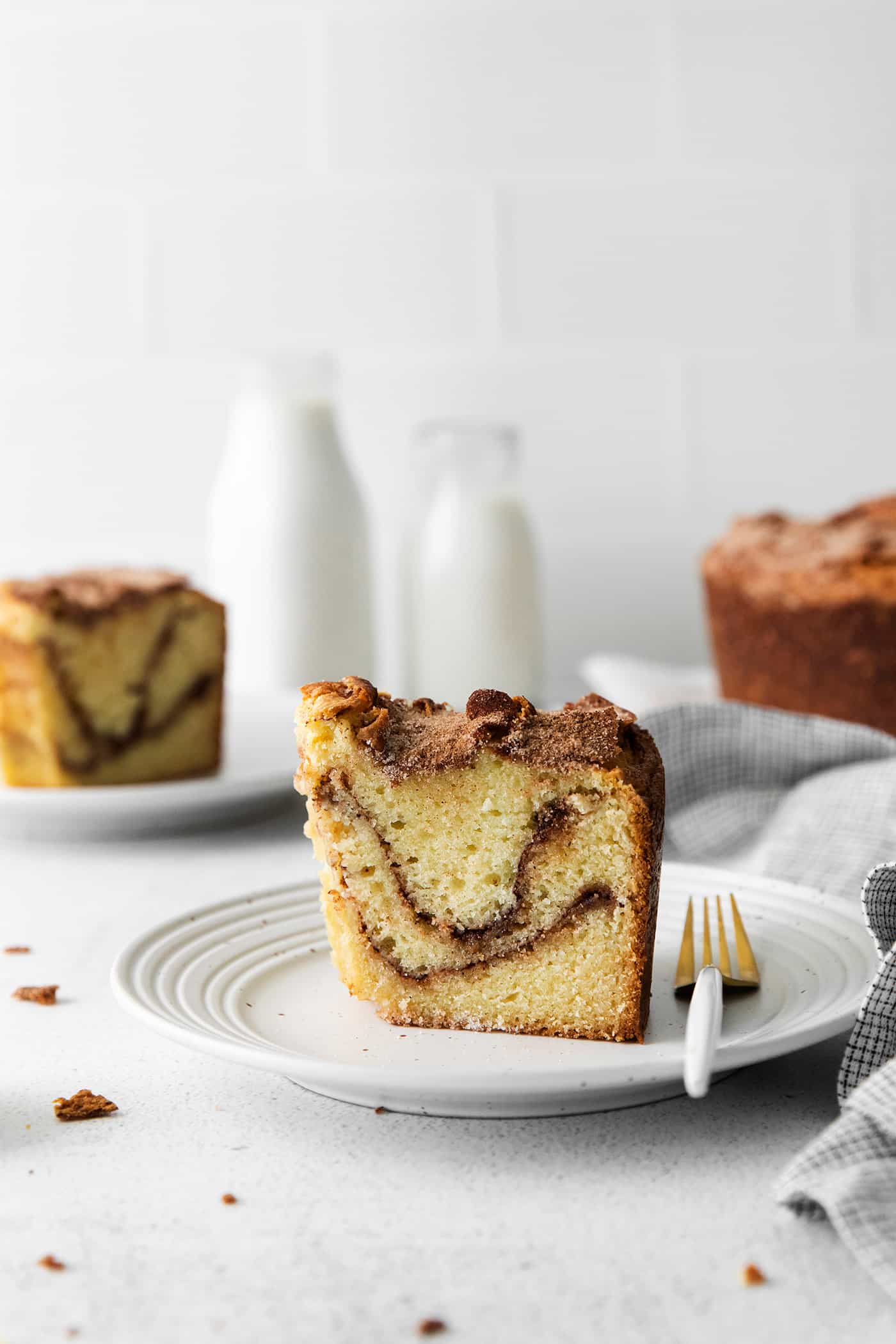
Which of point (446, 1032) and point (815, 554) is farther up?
point (815, 554)

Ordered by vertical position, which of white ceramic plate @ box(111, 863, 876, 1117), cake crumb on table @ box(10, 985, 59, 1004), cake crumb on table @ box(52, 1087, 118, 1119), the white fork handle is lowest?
cake crumb on table @ box(10, 985, 59, 1004)

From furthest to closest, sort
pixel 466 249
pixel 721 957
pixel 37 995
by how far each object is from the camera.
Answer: pixel 466 249 < pixel 37 995 < pixel 721 957

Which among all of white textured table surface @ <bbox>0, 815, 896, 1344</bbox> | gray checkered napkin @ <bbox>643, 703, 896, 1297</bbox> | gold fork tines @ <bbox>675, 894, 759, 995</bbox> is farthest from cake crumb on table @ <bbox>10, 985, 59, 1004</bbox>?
gray checkered napkin @ <bbox>643, 703, 896, 1297</bbox>

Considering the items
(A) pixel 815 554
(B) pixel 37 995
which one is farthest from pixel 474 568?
(B) pixel 37 995

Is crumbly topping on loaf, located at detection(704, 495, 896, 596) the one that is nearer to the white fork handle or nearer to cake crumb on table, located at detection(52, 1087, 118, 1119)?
the white fork handle

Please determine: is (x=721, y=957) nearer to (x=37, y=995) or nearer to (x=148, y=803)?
(x=37, y=995)

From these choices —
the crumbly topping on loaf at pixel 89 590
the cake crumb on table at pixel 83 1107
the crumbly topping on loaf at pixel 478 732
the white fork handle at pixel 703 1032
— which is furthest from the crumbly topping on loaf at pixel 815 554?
the cake crumb on table at pixel 83 1107

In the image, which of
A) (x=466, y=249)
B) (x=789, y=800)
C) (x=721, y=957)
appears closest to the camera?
(x=721, y=957)
